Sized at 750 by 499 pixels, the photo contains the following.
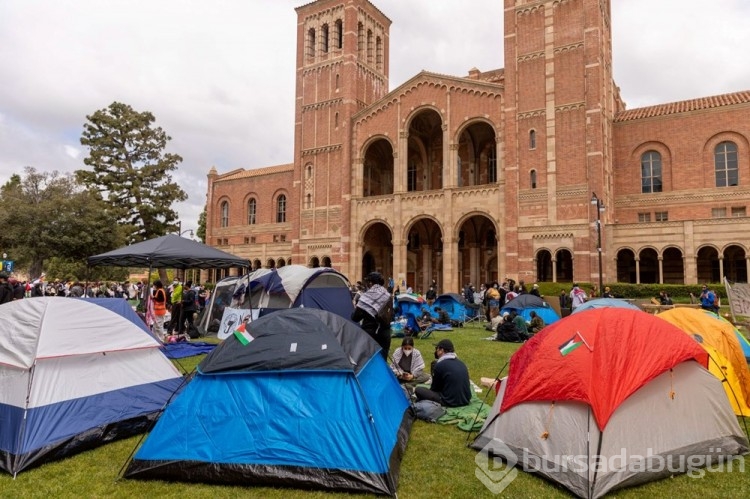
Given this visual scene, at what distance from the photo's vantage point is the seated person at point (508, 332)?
43.5 ft

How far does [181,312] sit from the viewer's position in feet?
47.2

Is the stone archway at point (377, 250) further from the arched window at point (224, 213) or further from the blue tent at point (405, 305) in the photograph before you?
the blue tent at point (405, 305)

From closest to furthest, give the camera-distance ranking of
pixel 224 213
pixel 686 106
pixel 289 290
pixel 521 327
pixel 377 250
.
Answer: pixel 521 327 → pixel 289 290 → pixel 686 106 → pixel 377 250 → pixel 224 213

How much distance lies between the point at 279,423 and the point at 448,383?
9.29 ft

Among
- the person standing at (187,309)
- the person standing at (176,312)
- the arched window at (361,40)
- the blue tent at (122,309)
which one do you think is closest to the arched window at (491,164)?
the arched window at (361,40)

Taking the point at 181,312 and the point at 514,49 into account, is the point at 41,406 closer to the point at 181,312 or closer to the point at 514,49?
the point at 181,312

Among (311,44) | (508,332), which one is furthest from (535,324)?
(311,44)

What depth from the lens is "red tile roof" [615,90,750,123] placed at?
2489 centimetres

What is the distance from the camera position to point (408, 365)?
7.52 metres

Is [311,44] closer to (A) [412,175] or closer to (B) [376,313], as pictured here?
(A) [412,175]

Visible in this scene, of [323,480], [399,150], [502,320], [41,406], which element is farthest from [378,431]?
[399,150]

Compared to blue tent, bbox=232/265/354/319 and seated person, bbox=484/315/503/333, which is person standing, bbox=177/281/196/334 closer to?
blue tent, bbox=232/265/354/319

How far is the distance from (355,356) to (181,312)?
10884 mm

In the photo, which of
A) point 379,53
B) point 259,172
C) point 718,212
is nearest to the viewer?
point 718,212
